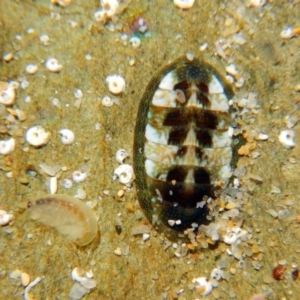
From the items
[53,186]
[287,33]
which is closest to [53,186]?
[53,186]

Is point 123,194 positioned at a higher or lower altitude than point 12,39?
lower

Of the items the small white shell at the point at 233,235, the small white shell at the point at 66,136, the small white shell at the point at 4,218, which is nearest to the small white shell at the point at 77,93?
the small white shell at the point at 66,136

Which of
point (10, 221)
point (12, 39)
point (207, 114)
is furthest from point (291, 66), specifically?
point (10, 221)

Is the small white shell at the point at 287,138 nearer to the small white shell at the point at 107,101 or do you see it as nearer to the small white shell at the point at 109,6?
the small white shell at the point at 107,101

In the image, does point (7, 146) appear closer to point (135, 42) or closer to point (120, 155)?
point (120, 155)

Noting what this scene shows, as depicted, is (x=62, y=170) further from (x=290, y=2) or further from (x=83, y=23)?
(x=290, y=2)

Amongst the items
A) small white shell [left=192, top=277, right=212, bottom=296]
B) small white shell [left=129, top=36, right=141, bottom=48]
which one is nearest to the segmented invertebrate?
small white shell [left=192, top=277, right=212, bottom=296]
